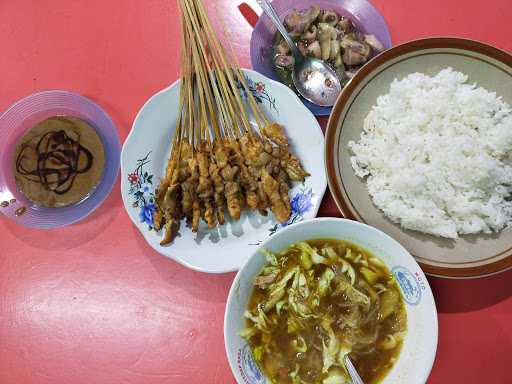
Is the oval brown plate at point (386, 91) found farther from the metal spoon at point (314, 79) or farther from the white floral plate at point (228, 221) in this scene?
the metal spoon at point (314, 79)

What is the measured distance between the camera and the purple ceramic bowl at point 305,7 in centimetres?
223

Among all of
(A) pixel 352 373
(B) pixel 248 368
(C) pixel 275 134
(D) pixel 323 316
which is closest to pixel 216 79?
(C) pixel 275 134

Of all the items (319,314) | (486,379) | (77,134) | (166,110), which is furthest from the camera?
(77,134)

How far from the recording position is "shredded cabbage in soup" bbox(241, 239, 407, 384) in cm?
180

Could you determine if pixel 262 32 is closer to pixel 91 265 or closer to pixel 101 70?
pixel 101 70

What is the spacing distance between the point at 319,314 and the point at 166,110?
1.25 meters

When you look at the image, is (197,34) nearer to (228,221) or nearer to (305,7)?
(305,7)

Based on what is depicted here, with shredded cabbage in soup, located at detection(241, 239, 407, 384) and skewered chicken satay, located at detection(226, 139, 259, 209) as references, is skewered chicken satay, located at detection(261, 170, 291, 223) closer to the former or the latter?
skewered chicken satay, located at detection(226, 139, 259, 209)

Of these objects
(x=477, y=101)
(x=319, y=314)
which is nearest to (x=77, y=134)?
(x=319, y=314)

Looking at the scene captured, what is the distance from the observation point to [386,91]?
2002 millimetres

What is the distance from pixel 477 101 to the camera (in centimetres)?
188

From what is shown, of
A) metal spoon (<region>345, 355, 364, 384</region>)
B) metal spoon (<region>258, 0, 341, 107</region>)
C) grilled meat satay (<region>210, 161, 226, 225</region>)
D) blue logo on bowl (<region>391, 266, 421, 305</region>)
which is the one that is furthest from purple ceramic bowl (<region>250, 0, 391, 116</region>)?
metal spoon (<region>345, 355, 364, 384</region>)

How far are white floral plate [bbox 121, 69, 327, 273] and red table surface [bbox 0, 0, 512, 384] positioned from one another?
18 cm

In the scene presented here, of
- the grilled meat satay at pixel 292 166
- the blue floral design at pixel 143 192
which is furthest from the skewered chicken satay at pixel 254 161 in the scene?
the blue floral design at pixel 143 192
